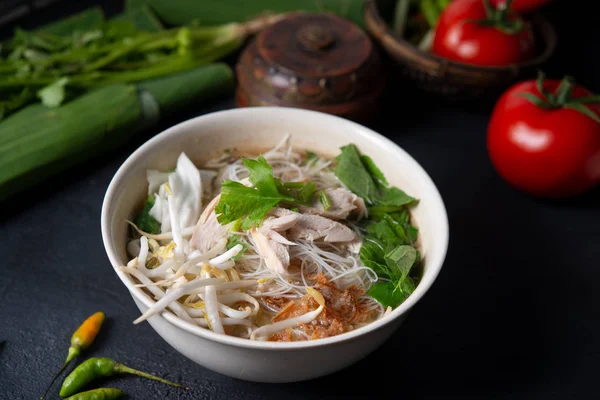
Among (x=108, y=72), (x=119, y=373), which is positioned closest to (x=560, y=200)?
(x=119, y=373)

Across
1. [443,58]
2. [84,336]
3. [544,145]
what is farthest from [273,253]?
[443,58]

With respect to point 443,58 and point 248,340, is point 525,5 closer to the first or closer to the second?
point 443,58

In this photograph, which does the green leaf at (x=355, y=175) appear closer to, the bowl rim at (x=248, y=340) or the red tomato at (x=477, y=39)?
the bowl rim at (x=248, y=340)

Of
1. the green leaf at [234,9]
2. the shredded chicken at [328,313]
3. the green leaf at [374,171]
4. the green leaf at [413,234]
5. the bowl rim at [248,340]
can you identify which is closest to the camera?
the bowl rim at [248,340]

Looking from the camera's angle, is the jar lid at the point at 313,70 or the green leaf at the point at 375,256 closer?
the green leaf at the point at 375,256

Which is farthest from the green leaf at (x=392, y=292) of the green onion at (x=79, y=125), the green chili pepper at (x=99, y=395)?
the green onion at (x=79, y=125)

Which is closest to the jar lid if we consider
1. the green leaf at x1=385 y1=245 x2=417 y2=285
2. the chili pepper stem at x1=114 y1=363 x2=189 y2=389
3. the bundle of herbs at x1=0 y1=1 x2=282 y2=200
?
the bundle of herbs at x1=0 y1=1 x2=282 y2=200

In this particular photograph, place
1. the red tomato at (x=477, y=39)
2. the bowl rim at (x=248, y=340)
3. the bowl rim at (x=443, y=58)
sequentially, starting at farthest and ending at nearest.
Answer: the red tomato at (x=477, y=39), the bowl rim at (x=443, y=58), the bowl rim at (x=248, y=340)

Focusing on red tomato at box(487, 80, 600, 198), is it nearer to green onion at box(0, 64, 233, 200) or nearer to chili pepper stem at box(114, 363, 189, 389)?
green onion at box(0, 64, 233, 200)
